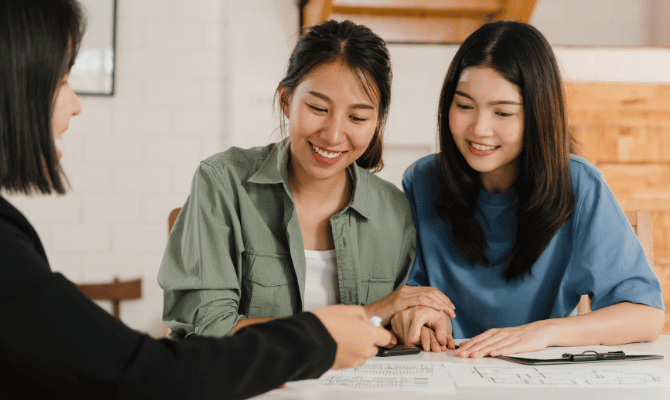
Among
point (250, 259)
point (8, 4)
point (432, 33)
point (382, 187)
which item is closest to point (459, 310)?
point (382, 187)

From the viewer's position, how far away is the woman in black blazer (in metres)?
0.48

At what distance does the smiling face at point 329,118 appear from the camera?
3.80 ft

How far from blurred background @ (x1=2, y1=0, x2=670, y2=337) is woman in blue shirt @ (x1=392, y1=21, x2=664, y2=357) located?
109cm

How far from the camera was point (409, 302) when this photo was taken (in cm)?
114

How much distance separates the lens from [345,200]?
4.50ft

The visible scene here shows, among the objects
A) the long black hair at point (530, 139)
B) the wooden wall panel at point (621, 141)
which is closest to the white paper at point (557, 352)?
the long black hair at point (530, 139)

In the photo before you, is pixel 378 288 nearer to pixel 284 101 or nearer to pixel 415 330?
pixel 415 330

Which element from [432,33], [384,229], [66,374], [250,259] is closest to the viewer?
[66,374]

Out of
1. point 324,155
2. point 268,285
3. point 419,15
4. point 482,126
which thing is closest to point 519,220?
point 482,126

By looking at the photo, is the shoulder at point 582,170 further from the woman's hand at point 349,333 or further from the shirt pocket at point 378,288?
the woman's hand at point 349,333

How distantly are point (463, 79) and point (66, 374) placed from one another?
1041 mm

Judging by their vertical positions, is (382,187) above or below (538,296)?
above

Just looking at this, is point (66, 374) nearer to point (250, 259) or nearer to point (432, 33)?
point (250, 259)

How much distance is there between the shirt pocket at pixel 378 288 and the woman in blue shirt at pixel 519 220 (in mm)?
75
